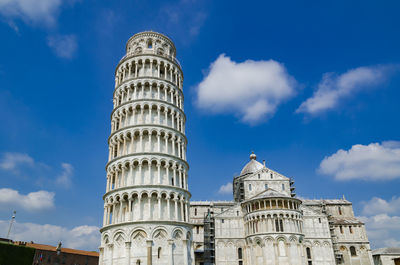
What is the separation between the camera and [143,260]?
26.5 meters

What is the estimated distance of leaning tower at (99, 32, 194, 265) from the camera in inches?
1081

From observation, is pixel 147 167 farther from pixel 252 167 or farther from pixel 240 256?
pixel 252 167

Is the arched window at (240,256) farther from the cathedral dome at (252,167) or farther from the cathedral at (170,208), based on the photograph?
the cathedral dome at (252,167)

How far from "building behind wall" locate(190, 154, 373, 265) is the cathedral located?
0.50 ft

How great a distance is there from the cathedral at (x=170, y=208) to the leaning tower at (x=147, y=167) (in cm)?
9

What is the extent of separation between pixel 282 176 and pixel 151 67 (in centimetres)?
3423

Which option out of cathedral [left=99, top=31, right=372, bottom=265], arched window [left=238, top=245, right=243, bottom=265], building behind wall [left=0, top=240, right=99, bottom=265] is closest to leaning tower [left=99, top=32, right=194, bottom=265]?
cathedral [left=99, top=31, right=372, bottom=265]

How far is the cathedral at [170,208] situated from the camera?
91.9 ft

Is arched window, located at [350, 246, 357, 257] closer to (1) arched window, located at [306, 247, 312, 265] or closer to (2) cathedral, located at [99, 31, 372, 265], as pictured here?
(2) cathedral, located at [99, 31, 372, 265]

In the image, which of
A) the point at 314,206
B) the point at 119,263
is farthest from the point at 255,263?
the point at 119,263

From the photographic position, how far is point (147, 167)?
1207 inches

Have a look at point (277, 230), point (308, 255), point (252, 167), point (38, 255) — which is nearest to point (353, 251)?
point (308, 255)

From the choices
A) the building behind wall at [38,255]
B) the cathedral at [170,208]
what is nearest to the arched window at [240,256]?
the cathedral at [170,208]

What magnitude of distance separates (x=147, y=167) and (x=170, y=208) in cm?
471
